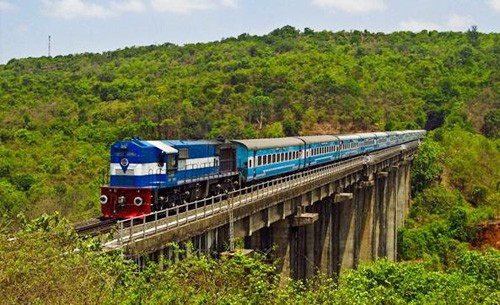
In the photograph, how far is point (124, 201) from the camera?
79.2 feet

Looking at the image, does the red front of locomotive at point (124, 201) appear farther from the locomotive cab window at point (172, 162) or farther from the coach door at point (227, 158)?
the coach door at point (227, 158)

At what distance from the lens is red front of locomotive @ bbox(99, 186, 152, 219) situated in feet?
78.6

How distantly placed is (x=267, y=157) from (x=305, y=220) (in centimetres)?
538

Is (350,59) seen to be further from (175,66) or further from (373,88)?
(175,66)

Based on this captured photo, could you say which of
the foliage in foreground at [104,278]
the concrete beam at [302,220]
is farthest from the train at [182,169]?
the foliage in foreground at [104,278]

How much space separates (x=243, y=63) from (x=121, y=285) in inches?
5955

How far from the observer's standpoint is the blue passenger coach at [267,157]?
110ft

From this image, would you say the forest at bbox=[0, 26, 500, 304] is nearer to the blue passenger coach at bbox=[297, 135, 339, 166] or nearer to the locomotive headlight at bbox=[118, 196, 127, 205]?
the locomotive headlight at bbox=[118, 196, 127, 205]

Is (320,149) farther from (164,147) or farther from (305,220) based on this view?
(164,147)

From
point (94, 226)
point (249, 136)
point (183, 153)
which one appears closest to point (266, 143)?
point (183, 153)

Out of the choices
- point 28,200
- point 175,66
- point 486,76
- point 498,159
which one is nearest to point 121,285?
point 28,200

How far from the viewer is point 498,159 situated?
8919 centimetres

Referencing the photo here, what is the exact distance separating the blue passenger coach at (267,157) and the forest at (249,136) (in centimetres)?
807

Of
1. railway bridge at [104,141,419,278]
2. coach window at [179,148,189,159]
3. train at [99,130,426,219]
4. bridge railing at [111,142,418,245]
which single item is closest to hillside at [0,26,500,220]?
railway bridge at [104,141,419,278]
